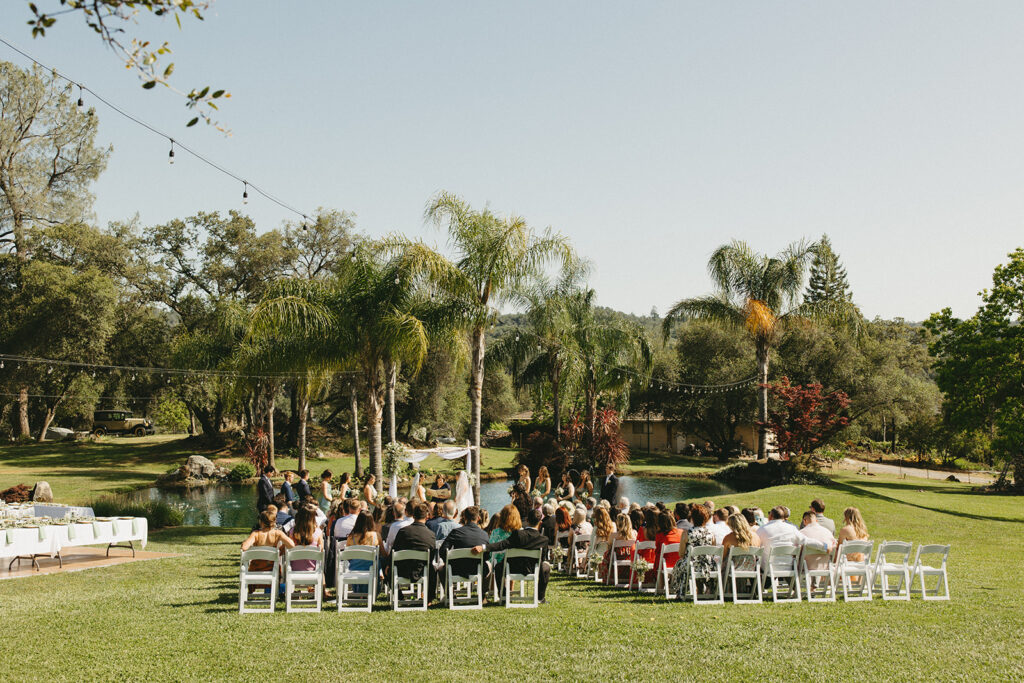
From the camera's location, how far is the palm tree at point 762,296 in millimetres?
31125

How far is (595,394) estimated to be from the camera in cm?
A: 3381

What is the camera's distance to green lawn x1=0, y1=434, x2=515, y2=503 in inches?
1208

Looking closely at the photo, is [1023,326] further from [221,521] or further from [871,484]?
[221,521]

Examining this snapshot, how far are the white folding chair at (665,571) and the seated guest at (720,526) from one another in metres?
0.50

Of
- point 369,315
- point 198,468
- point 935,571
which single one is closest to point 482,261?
point 369,315

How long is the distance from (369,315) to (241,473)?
57.7ft

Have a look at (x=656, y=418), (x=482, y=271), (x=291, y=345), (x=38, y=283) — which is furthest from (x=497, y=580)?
(x=656, y=418)

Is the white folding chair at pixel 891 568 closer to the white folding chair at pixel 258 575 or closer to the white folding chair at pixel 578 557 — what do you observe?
the white folding chair at pixel 578 557

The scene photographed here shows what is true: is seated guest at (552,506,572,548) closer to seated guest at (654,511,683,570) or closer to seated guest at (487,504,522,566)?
seated guest at (654,511,683,570)

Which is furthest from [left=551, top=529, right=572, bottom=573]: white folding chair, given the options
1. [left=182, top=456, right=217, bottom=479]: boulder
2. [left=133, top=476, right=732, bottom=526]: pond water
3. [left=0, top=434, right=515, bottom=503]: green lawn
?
[left=182, top=456, right=217, bottom=479]: boulder

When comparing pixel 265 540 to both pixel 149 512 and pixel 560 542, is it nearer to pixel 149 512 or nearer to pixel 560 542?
pixel 560 542

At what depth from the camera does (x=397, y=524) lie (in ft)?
32.3

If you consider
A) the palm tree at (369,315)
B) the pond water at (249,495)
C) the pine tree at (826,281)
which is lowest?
the pond water at (249,495)

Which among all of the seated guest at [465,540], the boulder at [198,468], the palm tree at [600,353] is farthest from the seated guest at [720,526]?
the boulder at [198,468]
